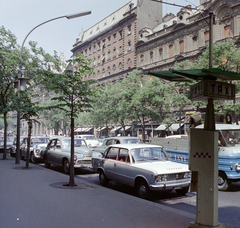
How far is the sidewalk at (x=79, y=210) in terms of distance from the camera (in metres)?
5.00

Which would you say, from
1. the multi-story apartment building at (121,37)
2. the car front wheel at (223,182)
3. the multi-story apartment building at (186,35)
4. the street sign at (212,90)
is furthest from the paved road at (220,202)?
the multi-story apartment building at (121,37)

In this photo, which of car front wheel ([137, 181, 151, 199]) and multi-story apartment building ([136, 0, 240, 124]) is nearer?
car front wheel ([137, 181, 151, 199])

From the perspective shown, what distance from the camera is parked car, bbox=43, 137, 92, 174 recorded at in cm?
1226

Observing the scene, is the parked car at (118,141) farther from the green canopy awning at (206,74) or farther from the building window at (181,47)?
the building window at (181,47)

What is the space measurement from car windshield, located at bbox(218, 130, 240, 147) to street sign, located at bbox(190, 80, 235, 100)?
4.74 m

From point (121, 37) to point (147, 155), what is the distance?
46.5 m

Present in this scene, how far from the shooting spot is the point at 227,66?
23.5 meters

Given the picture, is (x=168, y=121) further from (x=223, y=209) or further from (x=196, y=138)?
(x=196, y=138)

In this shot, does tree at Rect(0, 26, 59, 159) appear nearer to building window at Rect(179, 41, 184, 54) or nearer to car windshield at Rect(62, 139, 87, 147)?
car windshield at Rect(62, 139, 87, 147)

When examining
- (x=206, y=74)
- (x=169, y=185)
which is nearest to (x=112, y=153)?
(x=169, y=185)

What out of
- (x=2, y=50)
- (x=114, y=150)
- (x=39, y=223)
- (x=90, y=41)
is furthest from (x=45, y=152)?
(x=90, y=41)

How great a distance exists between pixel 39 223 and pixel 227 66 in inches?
881

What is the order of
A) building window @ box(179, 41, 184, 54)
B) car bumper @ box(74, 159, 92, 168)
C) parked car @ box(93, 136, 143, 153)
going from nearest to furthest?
1. car bumper @ box(74, 159, 92, 168)
2. parked car @ box(93, 136, 143, 153)
3. building window @ box(179, 41, 184, 54)

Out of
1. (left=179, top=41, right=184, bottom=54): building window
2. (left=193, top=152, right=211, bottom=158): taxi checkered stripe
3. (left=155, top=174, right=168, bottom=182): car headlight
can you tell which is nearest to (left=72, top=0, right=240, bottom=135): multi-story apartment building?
(left=179, top=41, right=184, bottom=54): building window
